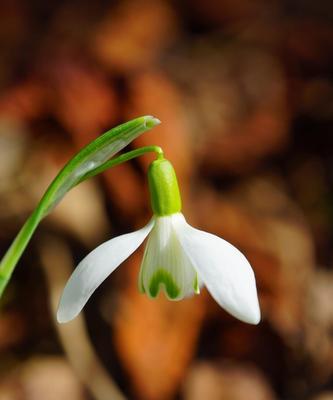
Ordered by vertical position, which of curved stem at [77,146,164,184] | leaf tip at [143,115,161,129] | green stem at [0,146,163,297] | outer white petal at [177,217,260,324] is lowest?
outer white petal at [177,217,260,324]

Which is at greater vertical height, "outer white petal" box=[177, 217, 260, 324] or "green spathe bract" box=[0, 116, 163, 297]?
"green spathe bract" box=[0, 116, 163, 297]

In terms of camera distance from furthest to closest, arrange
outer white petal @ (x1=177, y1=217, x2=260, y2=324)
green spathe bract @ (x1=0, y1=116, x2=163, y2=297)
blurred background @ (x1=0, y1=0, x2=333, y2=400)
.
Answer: blurred background @ (x1=0, y1=0, x2=333, y2=400)
green spathe bract @ (x1=0, y1=116, x2=163, y2=297)
outer white petal @ (x1=177, y1=217, x2=260, y2=324)

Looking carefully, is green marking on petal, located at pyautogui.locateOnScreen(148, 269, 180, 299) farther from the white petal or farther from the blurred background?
the blurred background

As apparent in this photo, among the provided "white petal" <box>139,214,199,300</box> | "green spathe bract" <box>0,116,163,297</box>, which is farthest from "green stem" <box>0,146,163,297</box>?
"white petal" <box>139,214,199,300</box>

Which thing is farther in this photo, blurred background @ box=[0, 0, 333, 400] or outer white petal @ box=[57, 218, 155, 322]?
blurred background @ box=[0, 0, 333, 400]

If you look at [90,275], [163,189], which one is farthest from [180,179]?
[90,275]

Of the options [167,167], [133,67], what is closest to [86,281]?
[167,167]

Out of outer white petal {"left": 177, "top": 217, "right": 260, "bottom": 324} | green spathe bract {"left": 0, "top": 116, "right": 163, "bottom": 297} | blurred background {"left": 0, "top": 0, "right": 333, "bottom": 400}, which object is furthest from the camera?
blurred background {"left": 0, "top": 0, "right": 333, "bottom": 400}
